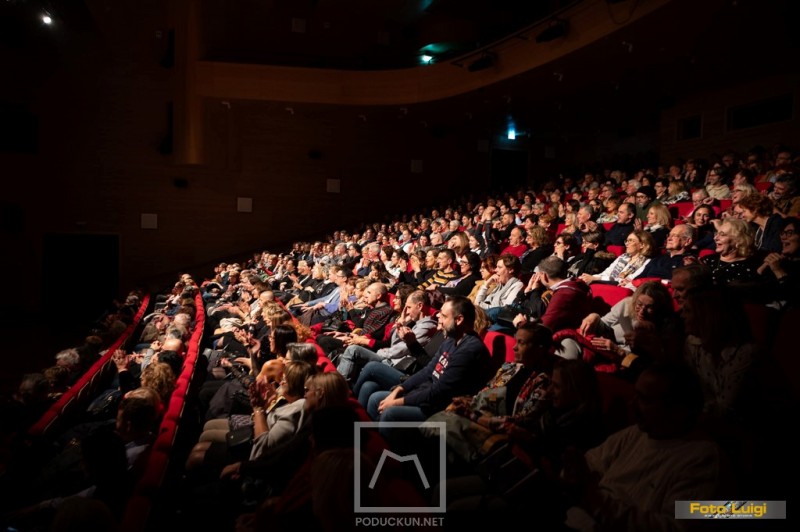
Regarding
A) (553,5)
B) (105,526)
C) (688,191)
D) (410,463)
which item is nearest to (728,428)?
(410,463)

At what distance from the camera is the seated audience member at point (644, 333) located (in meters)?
1.14

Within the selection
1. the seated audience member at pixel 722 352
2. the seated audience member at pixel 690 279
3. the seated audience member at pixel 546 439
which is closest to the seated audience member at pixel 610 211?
the seated audience member at pixel 690 279

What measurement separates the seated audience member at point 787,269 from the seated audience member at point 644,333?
0.34 meters

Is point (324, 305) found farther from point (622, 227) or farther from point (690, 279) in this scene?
point (690, 279)

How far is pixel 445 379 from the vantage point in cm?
136

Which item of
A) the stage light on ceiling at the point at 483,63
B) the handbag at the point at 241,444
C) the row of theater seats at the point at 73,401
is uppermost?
the stage light on ceiling at the point at 483,63

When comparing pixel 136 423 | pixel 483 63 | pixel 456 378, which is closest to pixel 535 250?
pixel 456 378

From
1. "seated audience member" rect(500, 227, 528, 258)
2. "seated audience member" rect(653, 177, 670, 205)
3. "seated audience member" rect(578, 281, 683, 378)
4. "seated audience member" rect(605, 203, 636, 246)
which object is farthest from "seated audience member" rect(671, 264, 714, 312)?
"seated audience member" rect(653, 177, 670, 205)

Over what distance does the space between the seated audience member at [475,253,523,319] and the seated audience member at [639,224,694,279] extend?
49 centimetres

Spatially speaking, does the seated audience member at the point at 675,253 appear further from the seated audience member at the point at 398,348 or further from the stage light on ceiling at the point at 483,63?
the stage light on ceiling at the point at 483,63

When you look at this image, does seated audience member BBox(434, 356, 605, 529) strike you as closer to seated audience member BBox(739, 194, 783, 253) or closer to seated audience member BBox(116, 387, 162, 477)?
seated audience member BBox(116, 387, 162, 477)

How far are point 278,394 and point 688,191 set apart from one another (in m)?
2.77

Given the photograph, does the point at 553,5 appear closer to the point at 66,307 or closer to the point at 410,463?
the point at 410,463

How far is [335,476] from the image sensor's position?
2.48 feet
